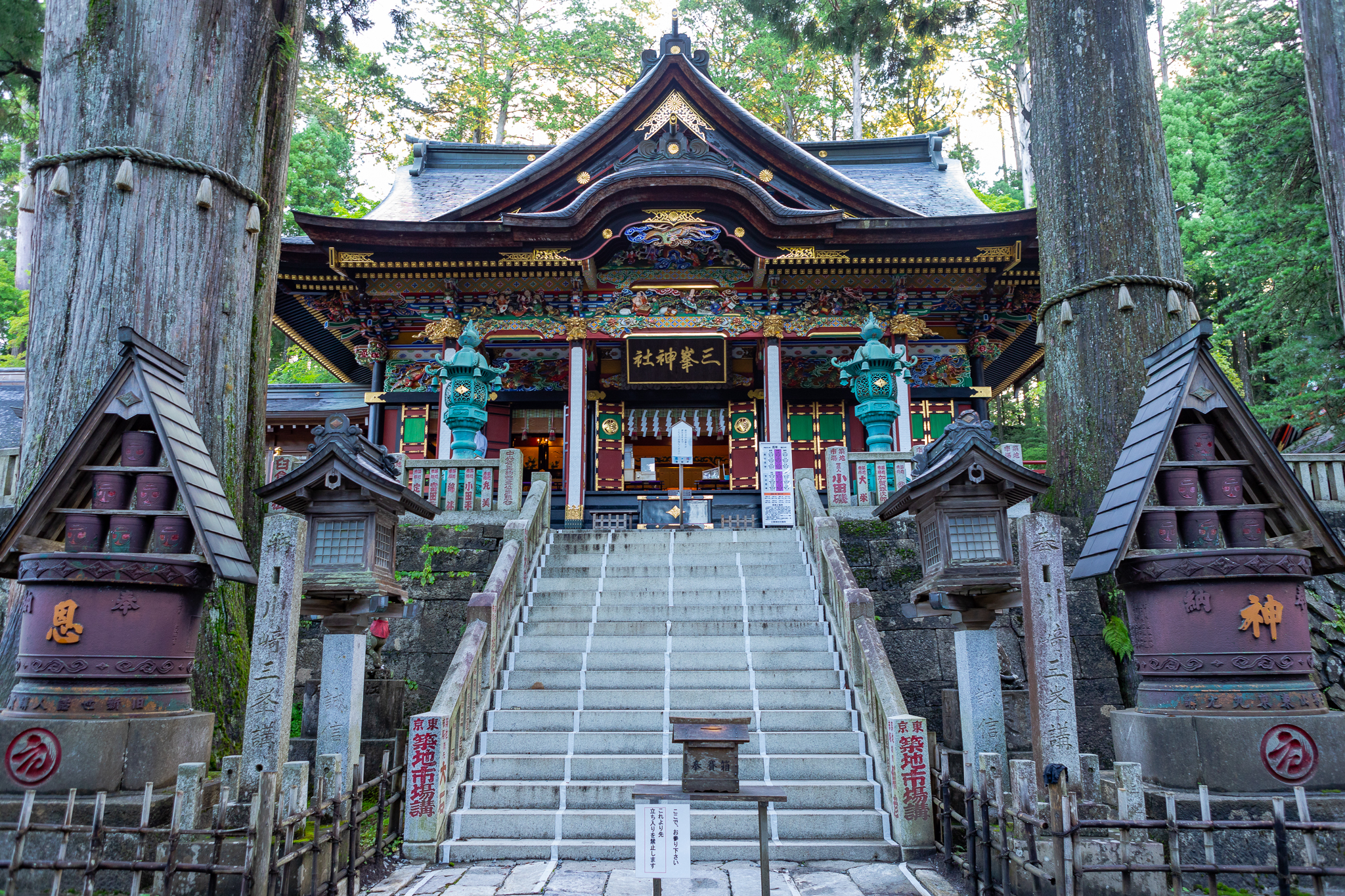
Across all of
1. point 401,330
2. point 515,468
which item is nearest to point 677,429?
point 515,468

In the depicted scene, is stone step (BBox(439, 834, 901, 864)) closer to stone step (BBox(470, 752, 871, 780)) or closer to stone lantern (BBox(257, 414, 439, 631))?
stone step (BBox(470, 752, 871, 780))

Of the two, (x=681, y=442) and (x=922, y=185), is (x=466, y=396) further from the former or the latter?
(x=922, y=185)

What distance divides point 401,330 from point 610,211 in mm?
4530

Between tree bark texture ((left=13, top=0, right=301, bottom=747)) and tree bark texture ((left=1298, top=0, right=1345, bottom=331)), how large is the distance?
8.62m

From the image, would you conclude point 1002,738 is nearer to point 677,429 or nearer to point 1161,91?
point 677,429

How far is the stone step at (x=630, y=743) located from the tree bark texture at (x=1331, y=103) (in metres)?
5.32

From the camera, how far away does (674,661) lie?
7.38m

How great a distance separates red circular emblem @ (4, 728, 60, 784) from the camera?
4016 mm

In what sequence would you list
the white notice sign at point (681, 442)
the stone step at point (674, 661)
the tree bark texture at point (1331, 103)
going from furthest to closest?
the white notice sign at point (681, 442), the stone step at point (674, 661), the tree bark texture at point (1331, 103)

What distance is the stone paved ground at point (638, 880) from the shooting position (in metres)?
4.66

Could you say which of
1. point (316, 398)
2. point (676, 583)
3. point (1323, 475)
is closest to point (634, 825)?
point (676, 583)

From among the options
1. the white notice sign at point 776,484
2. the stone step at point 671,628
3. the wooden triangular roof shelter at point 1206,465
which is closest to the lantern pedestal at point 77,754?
the stone step at point 671,628

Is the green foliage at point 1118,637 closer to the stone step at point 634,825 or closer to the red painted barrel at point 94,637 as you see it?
the stone step at point 634,825

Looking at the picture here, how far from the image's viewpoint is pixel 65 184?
18.3ft
